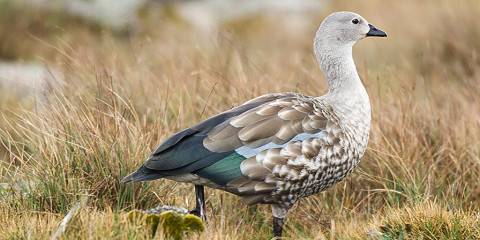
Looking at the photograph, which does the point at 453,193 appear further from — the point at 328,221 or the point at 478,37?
the point at 478,37

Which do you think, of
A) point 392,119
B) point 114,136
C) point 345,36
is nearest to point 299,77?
point 392,119

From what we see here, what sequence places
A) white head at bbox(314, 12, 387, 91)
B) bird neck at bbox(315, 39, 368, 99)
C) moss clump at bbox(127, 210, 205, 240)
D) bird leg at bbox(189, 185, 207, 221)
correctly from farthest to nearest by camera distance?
white head at bbox(314, 12, 387, 91) < bird neck at bbox(315, 39, 368, 99) < bird leg at bbox(189, 185, 207, 221) < moss clump at bbox(127, 210, 205, 240)

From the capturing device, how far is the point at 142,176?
5.02 m

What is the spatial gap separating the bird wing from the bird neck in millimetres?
373

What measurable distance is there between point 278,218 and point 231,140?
0.56 m

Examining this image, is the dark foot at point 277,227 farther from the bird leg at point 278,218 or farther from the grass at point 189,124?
the grass at point 189,124

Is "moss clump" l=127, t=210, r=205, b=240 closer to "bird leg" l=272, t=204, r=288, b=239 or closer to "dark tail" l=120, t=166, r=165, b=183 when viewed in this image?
"dark tail" l=120, t=166, r=165, b=183

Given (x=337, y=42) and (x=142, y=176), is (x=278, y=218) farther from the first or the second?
(x=337, y=42)

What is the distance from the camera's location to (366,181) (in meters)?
6.20

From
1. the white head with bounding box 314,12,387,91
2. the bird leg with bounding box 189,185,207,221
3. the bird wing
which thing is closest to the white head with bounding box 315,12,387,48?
the white head with bounding box 314,12,387,91

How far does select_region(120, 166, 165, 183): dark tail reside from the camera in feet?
16.4

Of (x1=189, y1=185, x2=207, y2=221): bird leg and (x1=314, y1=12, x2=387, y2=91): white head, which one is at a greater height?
(x1=314, y1=12, x2=387, y2=91): white head

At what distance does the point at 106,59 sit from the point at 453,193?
3427mm

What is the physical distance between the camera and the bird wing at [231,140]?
5.04 metres
